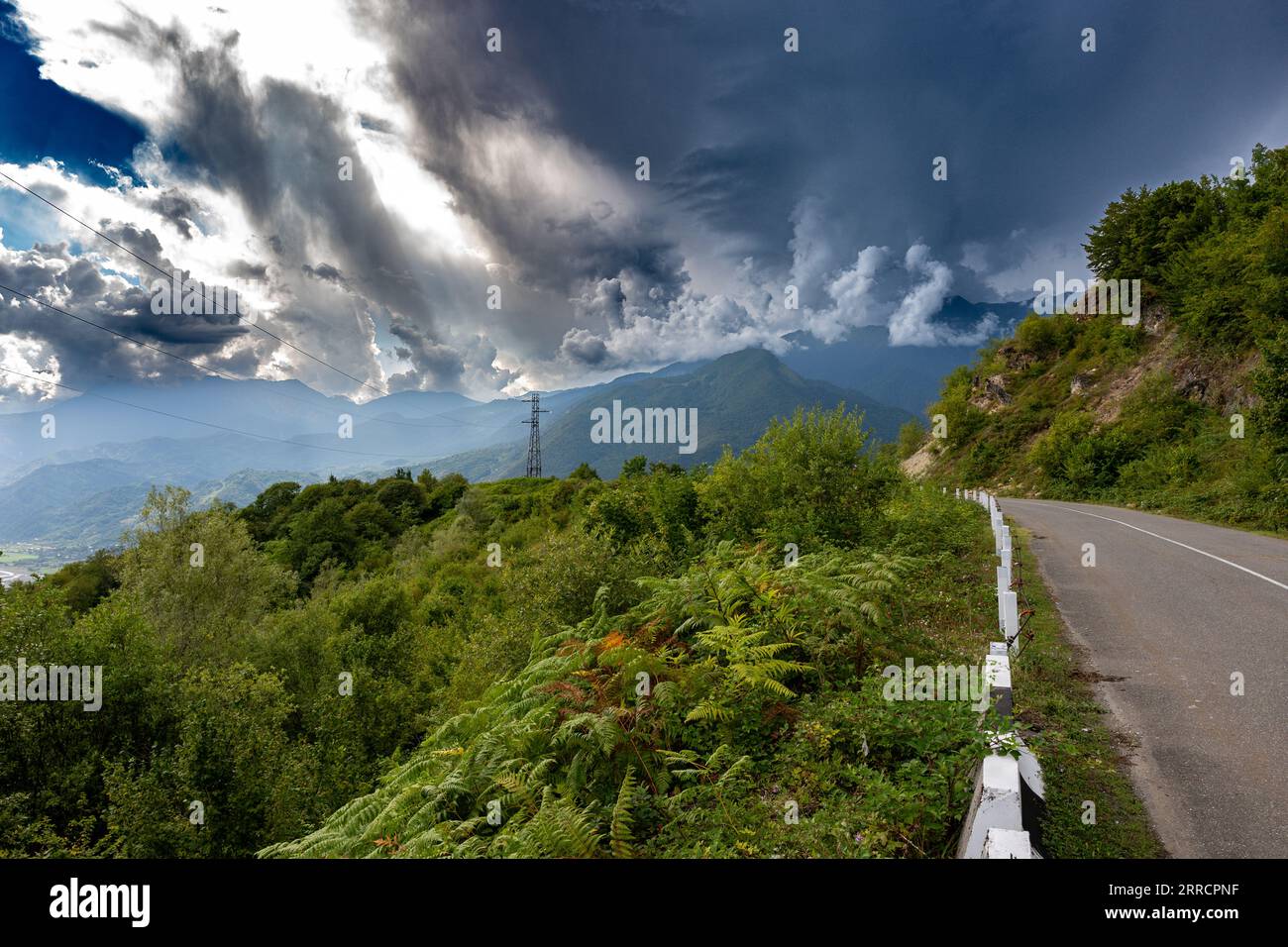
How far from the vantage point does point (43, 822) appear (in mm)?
12148

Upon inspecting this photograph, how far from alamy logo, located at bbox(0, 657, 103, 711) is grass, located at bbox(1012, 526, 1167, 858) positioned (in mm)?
21390

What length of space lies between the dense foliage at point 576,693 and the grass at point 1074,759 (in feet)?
2.48

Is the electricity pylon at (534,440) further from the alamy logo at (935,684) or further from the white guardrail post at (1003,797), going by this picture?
the white guardrail post at (1003,797)

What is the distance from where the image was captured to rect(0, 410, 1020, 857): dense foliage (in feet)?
15.9

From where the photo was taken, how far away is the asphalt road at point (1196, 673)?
436 centimetres

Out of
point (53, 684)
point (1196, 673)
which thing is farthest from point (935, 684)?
point (53, 684)

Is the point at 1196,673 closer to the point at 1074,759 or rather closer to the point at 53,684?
the point at 1074,759

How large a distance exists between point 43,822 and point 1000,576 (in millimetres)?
19846

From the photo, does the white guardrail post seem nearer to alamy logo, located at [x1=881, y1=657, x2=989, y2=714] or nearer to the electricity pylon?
alamy logo, located at [x1=881, y1=657, x2=989, y2=714]
